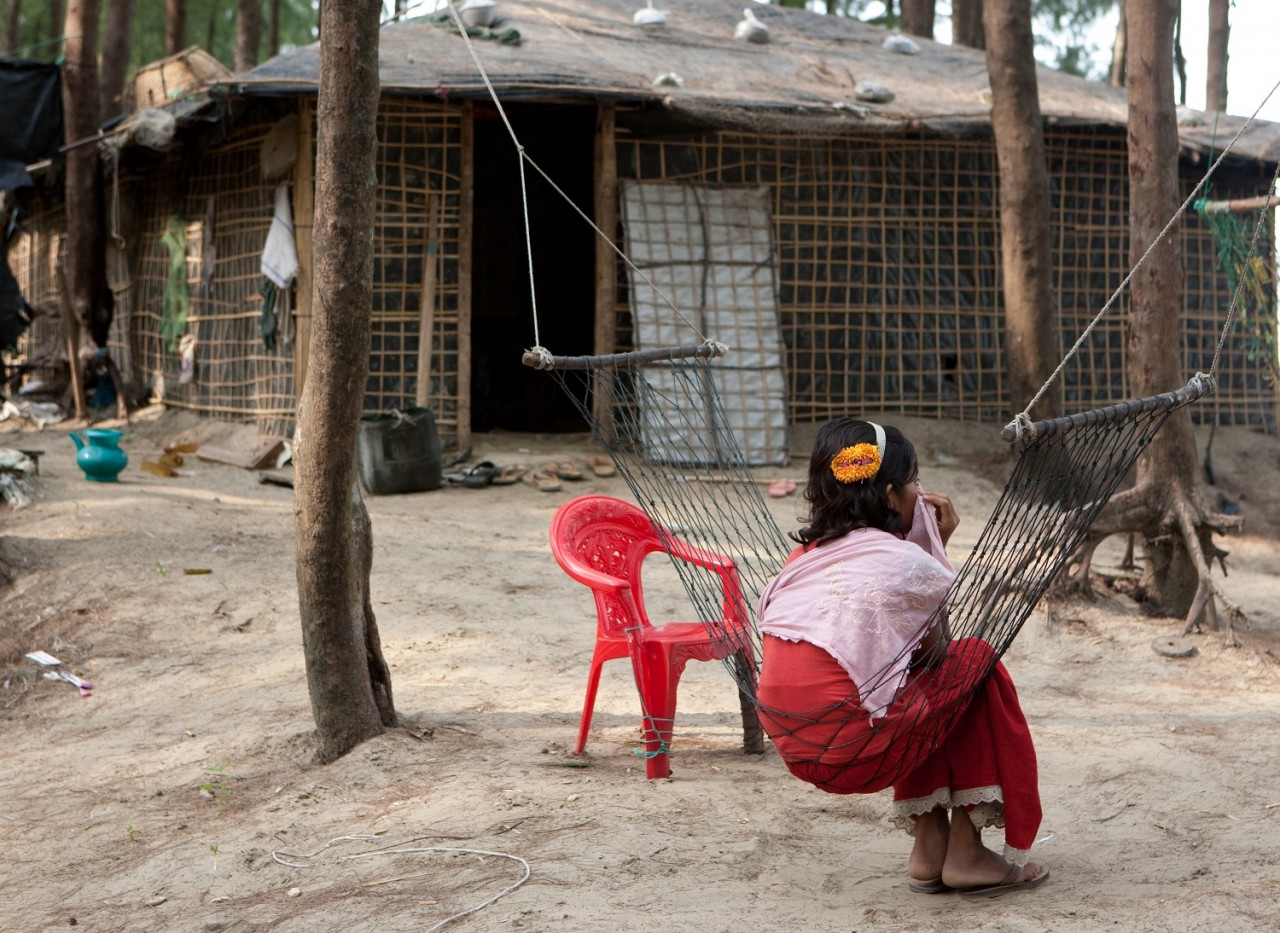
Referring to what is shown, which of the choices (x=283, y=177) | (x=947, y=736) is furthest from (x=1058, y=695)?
(x=283, y=177)

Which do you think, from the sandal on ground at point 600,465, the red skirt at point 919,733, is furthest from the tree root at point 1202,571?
the sandal on ground at point 600,465

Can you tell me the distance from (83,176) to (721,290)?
4977 mm

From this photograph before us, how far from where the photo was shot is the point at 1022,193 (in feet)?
24.3

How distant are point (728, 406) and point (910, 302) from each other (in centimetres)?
159

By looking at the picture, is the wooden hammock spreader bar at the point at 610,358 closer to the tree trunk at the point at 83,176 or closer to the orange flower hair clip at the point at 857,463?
the orange flower hair clip at the point at 857,463

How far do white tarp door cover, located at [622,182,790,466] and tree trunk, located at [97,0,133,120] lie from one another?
559 centimetres

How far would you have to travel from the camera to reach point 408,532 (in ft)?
20.3

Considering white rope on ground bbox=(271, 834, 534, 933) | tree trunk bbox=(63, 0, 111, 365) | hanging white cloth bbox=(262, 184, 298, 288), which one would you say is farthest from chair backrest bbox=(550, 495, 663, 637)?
tree trunk bbox=(63, 0, 111, 365)

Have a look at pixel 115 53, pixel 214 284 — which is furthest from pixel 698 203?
pixel 115 53

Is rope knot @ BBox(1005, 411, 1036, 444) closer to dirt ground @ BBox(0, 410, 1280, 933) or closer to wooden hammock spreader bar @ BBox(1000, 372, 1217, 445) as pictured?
wooden hammock spreader bar @ BBox(1000, 372, 1217, 445)

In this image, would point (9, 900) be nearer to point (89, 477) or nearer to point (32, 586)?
point (32, 586)

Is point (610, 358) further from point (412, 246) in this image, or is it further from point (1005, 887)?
point (412, 246)

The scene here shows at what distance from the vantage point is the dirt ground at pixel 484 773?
8.25ft

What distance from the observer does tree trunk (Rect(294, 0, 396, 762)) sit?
336 cm
